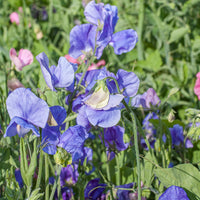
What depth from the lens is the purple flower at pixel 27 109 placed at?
0.72m

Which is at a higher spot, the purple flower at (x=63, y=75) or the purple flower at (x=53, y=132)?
the purple flower at (x=63, y=75)

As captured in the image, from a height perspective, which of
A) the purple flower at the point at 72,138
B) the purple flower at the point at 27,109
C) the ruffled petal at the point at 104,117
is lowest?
the purple flower at the point at 72,138

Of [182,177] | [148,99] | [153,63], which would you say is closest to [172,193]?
[182,177]

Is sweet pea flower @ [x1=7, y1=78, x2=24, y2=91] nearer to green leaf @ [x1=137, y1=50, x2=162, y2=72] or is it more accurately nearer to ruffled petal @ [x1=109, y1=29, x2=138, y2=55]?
ruffled petal @ [x1=109, y1=29, x2=138, y2=55]

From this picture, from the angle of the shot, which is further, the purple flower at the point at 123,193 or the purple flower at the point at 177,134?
the purple flower at the point at 177,134

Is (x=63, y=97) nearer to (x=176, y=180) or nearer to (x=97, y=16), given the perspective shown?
(x=97, y=16)

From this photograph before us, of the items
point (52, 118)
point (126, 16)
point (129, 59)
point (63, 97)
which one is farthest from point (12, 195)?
point (126, 16)

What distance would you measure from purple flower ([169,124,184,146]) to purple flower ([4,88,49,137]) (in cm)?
60

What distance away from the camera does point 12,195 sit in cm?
82

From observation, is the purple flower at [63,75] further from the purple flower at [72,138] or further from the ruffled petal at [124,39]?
the ruffled petal at [124,39]

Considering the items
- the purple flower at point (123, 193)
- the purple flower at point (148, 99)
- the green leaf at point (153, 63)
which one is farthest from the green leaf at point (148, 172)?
the green leaf at point (153, 63)

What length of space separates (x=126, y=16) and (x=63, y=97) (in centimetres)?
110

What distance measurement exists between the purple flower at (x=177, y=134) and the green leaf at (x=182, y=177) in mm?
257

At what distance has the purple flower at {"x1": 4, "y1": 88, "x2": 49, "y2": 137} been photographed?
72cm
